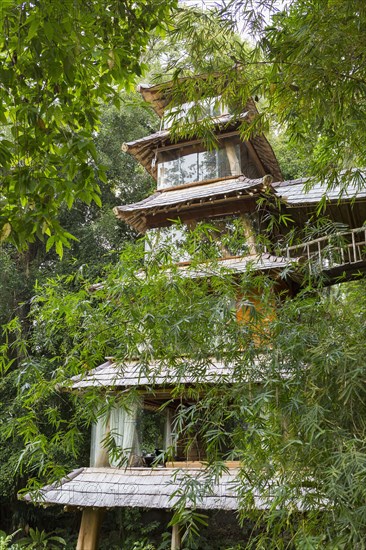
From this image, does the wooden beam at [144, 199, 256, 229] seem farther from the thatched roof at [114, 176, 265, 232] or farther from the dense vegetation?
the dense vegetation

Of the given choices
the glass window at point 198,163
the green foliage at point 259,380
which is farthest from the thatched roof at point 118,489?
the glass window at point 198,163

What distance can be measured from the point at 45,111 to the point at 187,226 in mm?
6411

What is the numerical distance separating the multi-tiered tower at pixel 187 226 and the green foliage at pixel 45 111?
3.99 metres

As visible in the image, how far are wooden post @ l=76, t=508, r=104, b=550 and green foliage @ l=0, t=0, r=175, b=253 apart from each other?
6.13m

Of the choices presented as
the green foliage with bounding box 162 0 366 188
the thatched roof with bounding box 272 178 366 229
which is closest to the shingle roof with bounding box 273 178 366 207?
the thatched roof with bounding box 272 178 366 229

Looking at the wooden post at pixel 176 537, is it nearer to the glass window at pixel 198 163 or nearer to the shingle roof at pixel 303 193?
the shingle roof at pixel 303 193

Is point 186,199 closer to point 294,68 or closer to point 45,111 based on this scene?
point 294,68

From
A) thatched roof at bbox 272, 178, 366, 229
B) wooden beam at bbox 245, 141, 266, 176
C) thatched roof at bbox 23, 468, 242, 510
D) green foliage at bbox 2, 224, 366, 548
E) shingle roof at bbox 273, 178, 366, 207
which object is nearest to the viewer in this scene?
green foliage at bbox 2, 224, 366, 548

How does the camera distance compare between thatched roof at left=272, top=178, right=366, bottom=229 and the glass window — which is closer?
thatched roof at left=272, top=178, right=366, bottom=229

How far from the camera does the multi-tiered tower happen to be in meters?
7.25

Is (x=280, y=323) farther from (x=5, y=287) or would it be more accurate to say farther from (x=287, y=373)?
(x=5, y=287)

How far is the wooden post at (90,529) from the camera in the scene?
774cm

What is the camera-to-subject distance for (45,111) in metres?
2.51

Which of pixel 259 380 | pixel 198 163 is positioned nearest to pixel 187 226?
pixel 198 163
